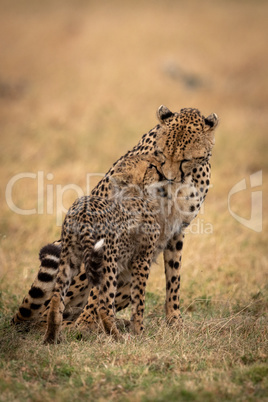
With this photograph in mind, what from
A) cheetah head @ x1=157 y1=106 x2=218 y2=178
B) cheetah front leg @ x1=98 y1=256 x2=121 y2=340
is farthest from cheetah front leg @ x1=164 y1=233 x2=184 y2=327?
cheetah front leg @ x1=98 y1=256 x2=121 y2=340

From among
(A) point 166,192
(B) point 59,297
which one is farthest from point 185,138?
(B) point 59,297

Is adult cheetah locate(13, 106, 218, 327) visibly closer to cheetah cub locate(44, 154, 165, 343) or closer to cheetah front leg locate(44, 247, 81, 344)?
cheetah cub locate(44, 154, 165, 343)

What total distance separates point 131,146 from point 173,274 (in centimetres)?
585

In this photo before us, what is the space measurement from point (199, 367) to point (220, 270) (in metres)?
2.26

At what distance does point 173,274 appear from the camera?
14.2ft

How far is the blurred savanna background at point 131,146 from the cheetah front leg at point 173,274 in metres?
0.16

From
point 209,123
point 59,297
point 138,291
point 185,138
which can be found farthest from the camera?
point 209,123

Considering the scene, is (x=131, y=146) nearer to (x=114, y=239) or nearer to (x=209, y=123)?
(x=209, y=123)

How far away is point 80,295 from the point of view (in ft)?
13.4

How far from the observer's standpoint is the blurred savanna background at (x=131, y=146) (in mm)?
3014

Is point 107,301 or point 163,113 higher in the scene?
point 163,113

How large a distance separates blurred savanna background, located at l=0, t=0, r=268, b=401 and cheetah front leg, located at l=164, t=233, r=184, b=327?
0.16 meters

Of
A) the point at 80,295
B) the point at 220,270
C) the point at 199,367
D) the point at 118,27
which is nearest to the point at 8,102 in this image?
the point at 118,27

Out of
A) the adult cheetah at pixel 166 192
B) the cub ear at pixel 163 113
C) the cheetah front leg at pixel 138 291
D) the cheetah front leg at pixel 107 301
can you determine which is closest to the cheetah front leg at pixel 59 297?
the cheetah front leg at pixel 107 301
